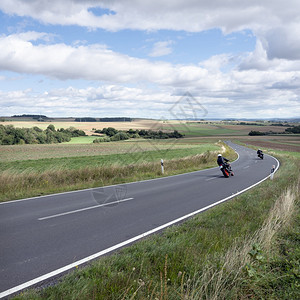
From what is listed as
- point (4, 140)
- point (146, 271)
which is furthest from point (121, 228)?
point (4, 140)

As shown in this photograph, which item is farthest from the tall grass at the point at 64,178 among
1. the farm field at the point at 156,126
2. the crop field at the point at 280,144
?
the crop field at the point at 280,144

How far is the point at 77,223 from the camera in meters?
7.10

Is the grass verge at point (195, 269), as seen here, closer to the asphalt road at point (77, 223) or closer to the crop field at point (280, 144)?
the asphalt road at point (77, 223)

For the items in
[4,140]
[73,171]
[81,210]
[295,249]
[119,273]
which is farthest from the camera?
[4,140]

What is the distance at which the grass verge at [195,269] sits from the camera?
3500 millimetres

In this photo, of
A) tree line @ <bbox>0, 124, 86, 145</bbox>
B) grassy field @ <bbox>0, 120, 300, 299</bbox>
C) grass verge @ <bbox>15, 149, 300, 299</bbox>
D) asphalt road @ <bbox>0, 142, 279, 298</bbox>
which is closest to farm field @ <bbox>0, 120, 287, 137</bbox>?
tree line @ <bbox>0, 124, 86, 145</bbox>

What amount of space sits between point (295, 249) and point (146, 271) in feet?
9.75

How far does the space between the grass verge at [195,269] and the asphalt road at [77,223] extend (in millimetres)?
627

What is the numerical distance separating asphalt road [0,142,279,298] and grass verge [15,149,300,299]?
0.63m

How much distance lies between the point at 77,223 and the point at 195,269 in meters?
4.08

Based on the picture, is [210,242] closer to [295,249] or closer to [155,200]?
[295,249]

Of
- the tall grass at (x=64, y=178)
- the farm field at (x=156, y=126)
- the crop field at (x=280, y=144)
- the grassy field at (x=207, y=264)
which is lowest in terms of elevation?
the crop field at (x=280, y=144)

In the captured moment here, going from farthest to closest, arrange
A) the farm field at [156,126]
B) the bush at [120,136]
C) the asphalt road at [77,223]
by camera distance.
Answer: the bush at [120,136], the farm field at [156,126], the asphalt road at [77,223]

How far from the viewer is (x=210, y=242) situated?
5301 millimetres
